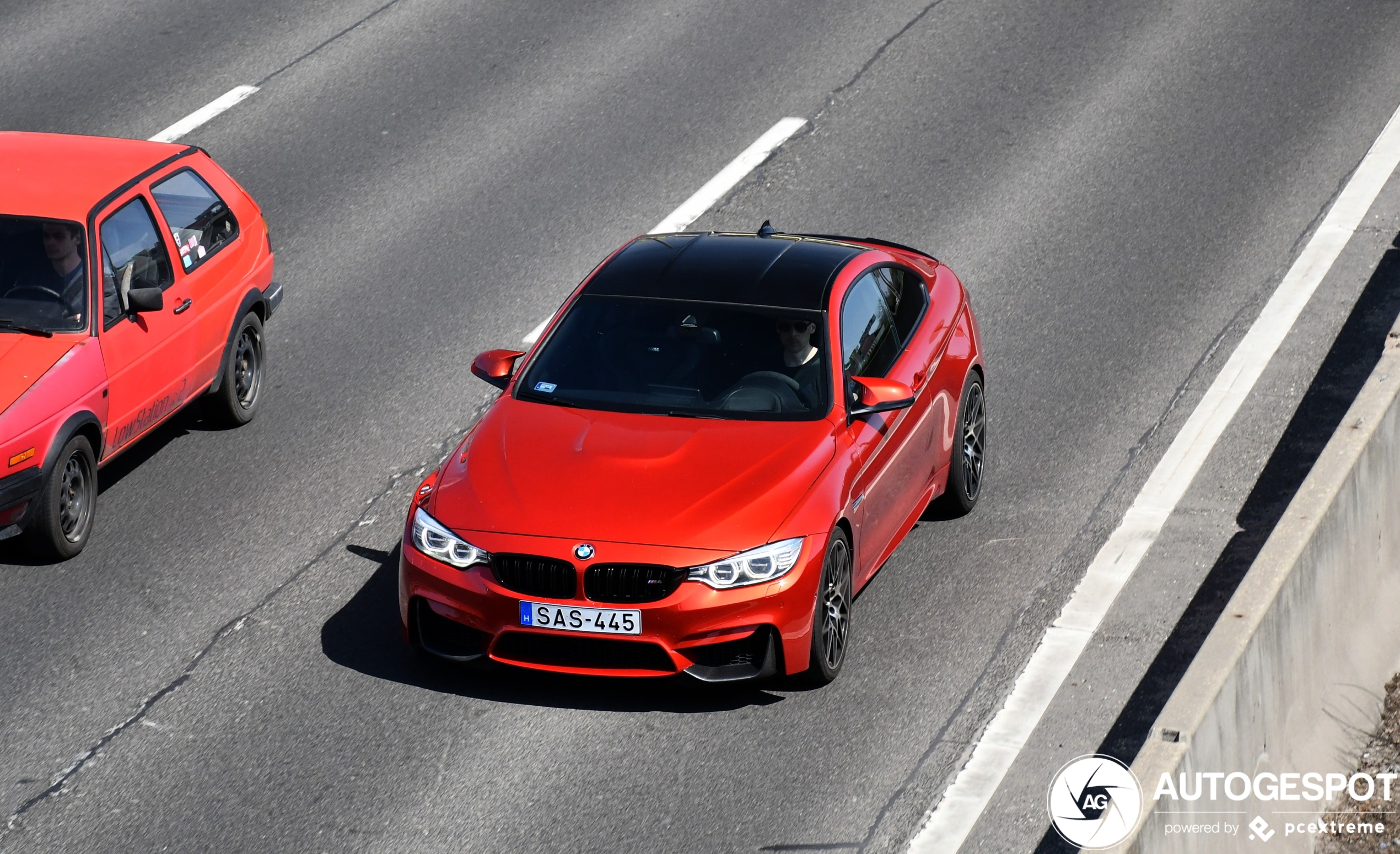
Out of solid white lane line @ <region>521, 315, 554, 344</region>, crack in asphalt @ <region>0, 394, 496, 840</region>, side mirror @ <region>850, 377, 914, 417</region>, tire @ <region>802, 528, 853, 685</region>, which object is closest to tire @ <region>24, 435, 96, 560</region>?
crack in asphalt @ <region>0, 394, 496, 840</region>

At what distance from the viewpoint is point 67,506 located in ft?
28.3

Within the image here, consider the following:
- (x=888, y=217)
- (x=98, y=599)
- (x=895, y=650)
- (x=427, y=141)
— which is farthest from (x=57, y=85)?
(x=895, y=650)

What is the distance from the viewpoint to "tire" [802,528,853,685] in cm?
732

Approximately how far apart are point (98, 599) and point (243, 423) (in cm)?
225

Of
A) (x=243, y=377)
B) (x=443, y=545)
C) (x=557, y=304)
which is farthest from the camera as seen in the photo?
(x=557, y=304)

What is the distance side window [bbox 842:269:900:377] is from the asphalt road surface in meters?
1.04

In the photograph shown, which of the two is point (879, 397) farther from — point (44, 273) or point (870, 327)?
point (44, 273)

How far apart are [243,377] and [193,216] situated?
0.99 m

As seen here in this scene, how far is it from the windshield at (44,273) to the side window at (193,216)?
80 centimetres

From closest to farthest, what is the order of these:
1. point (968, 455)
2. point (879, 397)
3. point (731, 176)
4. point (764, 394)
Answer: point (879, 397) < point (764, 394) < point (968, 455) < point (731, 176)

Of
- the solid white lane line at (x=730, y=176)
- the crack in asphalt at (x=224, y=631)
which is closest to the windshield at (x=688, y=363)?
the crack in asphalt at (x=224, y=631)

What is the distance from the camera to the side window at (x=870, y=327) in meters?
8.36

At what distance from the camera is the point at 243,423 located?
10.3m

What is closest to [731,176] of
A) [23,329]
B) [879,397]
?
[879,397]
